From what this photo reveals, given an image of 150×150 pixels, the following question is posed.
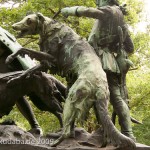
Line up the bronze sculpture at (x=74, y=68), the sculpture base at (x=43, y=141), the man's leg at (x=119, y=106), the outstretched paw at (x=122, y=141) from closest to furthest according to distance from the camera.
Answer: the outstretched paw at (x=122, y=141) < the bronze sculpture at (x=74, y=68) < the sculpture base at (x=43, y=141) < the man's leg at (x=119, y=106)

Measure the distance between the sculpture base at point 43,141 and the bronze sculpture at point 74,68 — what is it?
0.48 feet

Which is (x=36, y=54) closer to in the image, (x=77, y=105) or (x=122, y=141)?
(x=77, y=105)

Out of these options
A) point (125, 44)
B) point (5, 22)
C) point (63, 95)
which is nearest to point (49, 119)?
point (5, 22)

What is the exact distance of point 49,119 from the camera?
12336mm

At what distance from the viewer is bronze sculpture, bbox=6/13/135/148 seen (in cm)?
476

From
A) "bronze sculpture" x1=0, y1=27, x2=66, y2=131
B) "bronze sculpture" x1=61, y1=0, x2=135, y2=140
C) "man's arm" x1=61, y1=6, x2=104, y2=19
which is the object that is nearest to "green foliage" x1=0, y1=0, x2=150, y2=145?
"bronze sculpture" x1=0, y1=27, x2=66, y2=131

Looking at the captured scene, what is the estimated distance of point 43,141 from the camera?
521 cm

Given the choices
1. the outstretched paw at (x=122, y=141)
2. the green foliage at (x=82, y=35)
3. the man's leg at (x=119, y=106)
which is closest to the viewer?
the outstretched paw at (x=122, y=141)

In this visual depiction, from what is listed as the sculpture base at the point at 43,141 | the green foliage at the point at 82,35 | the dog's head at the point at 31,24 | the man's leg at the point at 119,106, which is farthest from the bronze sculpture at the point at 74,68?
the green foliage at the point at 82,35

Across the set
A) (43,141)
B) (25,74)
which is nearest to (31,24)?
(25,74)

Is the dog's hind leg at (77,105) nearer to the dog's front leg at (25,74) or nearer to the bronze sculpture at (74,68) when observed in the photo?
the bronze sculpture at (74,68)

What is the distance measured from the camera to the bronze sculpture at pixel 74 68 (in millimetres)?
4762

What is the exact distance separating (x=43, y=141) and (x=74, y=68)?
3.56ft

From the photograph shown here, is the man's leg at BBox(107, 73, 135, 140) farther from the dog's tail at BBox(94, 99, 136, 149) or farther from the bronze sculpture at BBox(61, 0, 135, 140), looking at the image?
the dog's tail at BBox(94, 99, 136, 149)
